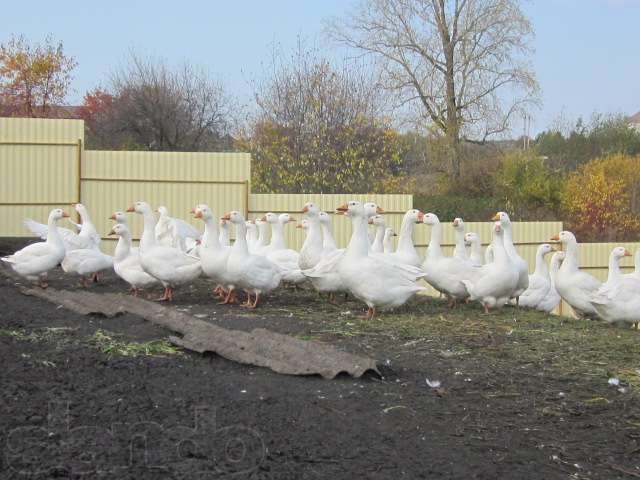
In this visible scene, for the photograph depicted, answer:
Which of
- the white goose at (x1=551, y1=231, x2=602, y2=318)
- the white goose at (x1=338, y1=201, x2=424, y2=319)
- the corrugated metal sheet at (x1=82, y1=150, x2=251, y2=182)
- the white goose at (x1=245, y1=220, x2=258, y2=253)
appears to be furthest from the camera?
the corrugated metal sheet at (x1=82, y1=150, x2=251, y2=182)

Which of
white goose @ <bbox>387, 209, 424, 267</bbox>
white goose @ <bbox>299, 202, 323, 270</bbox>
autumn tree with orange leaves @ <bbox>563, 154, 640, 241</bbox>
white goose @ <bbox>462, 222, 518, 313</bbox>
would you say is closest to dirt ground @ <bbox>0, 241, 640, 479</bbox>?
white goose @ <bbox>462, 222, 518, 313</bbox>

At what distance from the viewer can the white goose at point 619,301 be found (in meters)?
10.3

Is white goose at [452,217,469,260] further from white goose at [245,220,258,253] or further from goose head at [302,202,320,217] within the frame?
white goose at [245,220,258,253]

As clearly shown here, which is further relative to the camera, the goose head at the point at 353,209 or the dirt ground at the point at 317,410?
the goose head at the point at 353,209

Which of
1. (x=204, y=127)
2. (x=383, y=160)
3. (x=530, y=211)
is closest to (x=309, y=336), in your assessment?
Result: (x=383, y=160)

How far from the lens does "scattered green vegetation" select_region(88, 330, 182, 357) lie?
6579 millimetres

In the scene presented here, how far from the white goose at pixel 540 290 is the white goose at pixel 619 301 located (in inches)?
102

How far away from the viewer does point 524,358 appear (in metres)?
7.29

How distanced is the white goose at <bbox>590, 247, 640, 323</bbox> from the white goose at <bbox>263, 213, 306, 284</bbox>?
404 centimetres

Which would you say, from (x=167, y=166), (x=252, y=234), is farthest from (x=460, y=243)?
(x=167, y=166)

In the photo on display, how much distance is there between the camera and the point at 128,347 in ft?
22.3

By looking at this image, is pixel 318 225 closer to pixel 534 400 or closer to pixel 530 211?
Result: pixel 534 400
